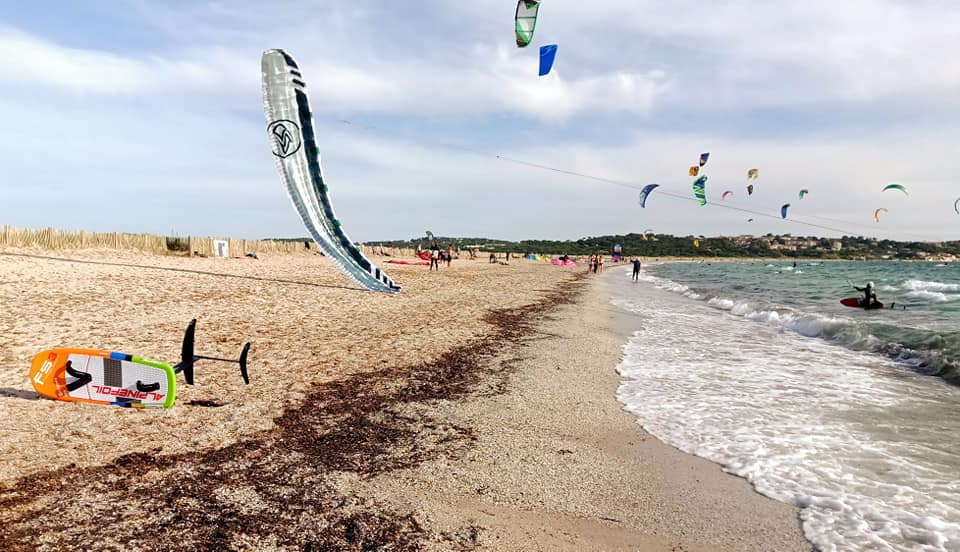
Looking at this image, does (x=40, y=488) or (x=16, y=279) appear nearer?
(x=40, y=488)

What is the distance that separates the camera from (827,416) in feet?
20.0

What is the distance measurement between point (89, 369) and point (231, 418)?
1604mm

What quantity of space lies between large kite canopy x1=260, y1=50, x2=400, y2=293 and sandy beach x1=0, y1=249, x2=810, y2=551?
710 cm

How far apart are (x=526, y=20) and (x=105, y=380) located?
10.6 metres

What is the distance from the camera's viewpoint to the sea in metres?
3.83

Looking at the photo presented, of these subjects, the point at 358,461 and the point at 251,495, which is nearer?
the point at 251,495

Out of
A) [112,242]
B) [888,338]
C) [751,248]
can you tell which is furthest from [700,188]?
[751,248]

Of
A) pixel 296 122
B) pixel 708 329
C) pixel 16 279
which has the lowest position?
pixel 708 329

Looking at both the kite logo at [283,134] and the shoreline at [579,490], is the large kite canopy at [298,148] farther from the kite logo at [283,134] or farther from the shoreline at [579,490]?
the shoreline at [579,490]

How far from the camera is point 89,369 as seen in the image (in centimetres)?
527

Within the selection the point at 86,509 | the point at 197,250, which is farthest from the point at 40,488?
the point at 197,250

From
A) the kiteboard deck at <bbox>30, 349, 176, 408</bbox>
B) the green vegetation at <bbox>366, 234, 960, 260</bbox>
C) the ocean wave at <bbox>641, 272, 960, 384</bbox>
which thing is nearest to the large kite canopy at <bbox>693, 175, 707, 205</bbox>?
the ocean wave at <bbox>641, 272, 960, 384</bbox>

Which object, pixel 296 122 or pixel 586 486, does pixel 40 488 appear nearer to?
pixel 586 486

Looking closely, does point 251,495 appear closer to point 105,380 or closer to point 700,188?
point 105,380
